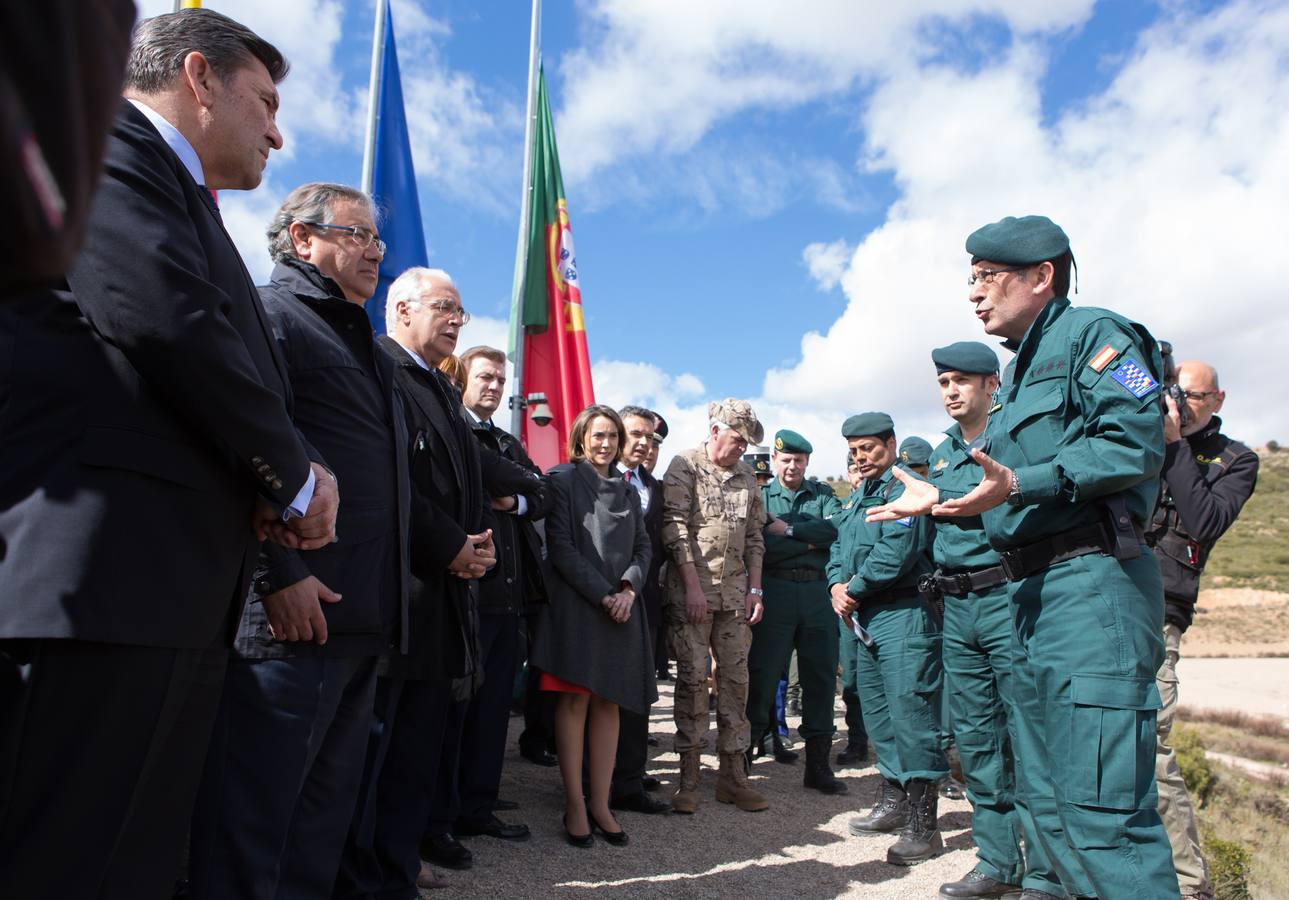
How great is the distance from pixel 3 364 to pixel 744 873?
3.74 meters

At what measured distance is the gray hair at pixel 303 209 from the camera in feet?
9.13

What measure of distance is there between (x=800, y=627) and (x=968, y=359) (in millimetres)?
2610

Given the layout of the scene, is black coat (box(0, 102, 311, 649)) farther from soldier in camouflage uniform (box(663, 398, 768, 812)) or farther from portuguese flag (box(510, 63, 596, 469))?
portuguese flag (box(510, 63, 596, 469))

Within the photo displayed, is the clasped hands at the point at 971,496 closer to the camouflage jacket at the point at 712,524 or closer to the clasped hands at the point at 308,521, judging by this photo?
the clasped hands at the point at 308,521

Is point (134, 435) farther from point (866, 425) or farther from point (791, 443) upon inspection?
point (791, 443)

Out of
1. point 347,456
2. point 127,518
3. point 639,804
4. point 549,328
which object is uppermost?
point 549,328

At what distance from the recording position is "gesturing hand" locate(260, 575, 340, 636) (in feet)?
6.90

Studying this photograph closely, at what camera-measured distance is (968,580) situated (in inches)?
157

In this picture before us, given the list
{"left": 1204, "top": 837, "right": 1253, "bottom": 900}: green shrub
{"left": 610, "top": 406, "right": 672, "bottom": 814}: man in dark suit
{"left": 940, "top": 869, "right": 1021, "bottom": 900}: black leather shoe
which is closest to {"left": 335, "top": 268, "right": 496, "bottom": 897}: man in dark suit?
{"left": 610, "top": 406, "right": 672, "bottom": 814}: man in dark suit

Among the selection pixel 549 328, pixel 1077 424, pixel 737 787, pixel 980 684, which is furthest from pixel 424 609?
pixel 549 328

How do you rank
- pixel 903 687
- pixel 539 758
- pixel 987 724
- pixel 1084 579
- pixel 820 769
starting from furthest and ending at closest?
pixel 539 758, pixel 820 769, pixel 903 687, pixel 987 724, pixel 1084 579

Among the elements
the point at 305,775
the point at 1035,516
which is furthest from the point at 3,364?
the point at 1035,516

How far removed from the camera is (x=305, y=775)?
2283 mm

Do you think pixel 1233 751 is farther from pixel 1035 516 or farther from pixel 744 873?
pixel 1035 516
